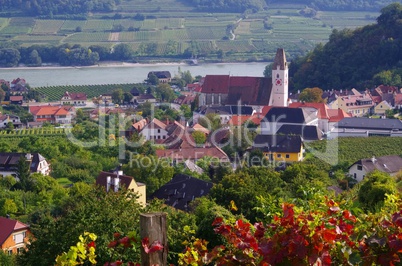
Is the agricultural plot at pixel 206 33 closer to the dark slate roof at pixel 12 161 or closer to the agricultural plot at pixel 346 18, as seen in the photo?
the agricultural plot at pixel 346 18

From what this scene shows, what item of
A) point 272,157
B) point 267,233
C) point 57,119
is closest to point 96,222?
point 267,233

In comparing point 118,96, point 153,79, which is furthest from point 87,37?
point 118,96

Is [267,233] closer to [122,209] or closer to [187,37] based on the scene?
[122,209]

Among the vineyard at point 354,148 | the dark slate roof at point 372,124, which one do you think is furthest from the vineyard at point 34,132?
the vineyard at point 354,148

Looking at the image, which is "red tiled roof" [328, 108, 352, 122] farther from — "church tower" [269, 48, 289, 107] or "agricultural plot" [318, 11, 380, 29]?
"agricultural plot" [318, 11, 380, 29]

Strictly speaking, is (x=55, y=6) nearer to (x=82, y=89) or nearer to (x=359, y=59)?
(x=82, y=89)

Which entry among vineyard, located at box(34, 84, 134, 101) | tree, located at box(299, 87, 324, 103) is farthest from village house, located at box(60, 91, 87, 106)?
tree, located at box(299, 87, 324, 103)
